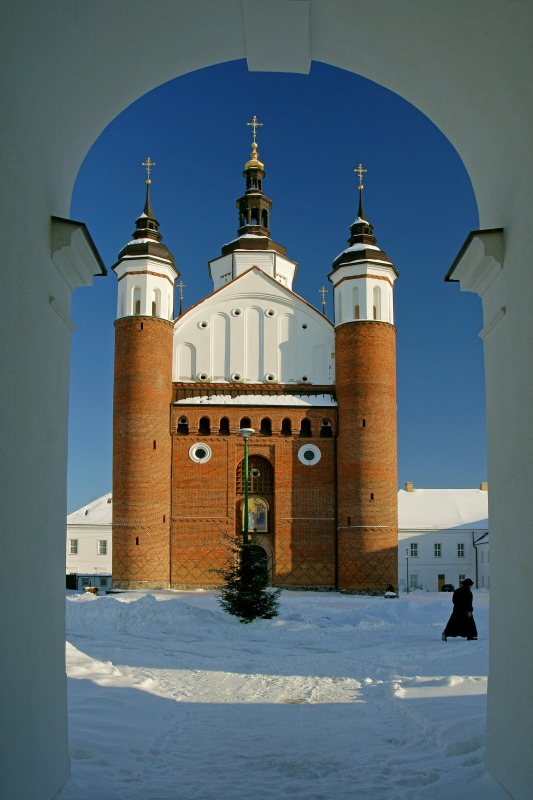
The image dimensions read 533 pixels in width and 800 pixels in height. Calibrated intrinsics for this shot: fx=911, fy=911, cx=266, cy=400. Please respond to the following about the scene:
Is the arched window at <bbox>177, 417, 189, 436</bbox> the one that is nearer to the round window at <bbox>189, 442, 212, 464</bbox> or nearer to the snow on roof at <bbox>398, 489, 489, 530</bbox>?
the round window at <bbox>189, 442, 212, 464</bbox>

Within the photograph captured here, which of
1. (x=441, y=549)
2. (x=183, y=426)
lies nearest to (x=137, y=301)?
(x=183, y=426)

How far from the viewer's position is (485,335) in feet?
21.1

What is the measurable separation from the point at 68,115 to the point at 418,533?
54986 mm

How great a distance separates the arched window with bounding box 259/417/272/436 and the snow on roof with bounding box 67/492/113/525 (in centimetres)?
2343

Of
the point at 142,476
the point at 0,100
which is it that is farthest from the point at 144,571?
the point at 0,100

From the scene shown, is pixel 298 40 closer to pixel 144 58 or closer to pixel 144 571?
pixel 144 58

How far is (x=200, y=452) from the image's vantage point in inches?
1540

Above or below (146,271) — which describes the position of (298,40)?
below

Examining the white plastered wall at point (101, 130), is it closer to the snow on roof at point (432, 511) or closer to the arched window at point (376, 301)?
the arched window at point (376, 301)

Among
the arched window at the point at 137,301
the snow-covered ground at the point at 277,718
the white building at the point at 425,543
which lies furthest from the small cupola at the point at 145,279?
the snow-covered ground at the point at 277,718

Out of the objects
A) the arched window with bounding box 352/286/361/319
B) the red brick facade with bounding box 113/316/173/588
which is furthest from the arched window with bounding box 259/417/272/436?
the arched window with bounding box 352/286/361/319

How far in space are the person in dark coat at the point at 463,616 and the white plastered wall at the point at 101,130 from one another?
10.8m

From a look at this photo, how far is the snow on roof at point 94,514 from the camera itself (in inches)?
2368

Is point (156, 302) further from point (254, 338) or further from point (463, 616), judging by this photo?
point (463, 616)
